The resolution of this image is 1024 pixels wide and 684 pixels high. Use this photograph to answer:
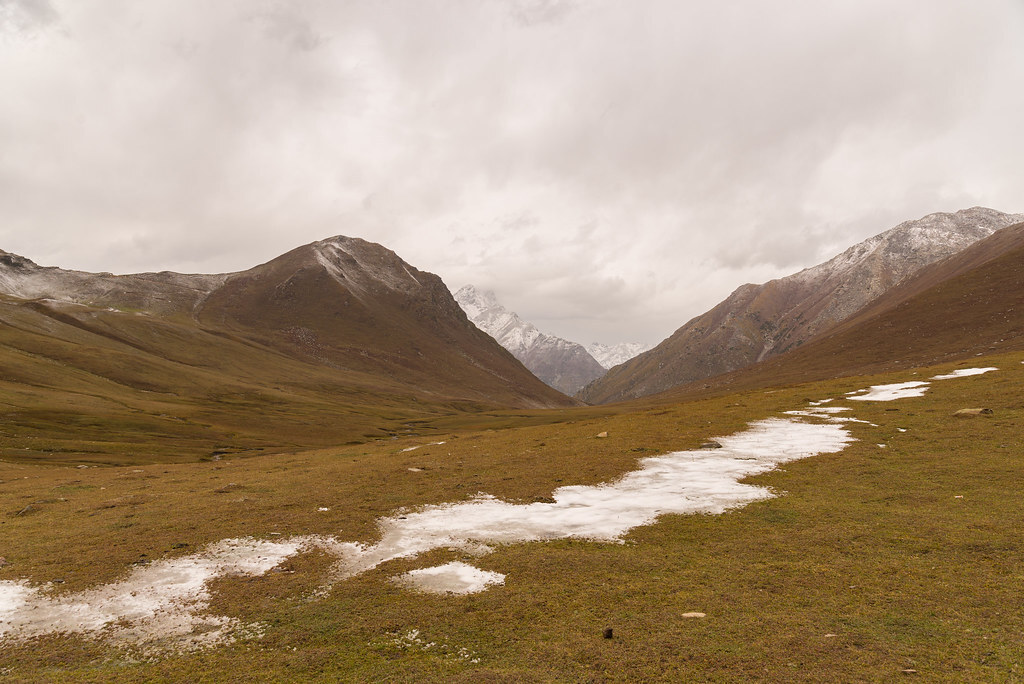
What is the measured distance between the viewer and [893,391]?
163 ft

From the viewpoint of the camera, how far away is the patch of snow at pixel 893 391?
46406mm

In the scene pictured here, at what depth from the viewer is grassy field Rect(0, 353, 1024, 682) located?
32.7 feet

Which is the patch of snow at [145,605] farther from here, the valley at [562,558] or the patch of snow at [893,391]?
the patch of snow at [893,391]

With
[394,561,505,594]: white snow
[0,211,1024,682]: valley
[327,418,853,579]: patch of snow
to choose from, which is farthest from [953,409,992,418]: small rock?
[394,561,505,594]: white snow

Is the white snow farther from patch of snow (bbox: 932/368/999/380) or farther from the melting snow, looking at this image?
patch of snow (bbox: 932/368/999/380)

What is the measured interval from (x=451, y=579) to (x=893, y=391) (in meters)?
54.3

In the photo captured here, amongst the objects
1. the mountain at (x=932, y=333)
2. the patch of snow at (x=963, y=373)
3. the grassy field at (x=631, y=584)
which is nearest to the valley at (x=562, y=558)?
the grassy field at (x=631, y=584)

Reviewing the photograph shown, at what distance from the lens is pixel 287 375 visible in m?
188

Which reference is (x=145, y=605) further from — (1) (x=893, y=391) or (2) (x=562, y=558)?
(1) (x=893, y=391)

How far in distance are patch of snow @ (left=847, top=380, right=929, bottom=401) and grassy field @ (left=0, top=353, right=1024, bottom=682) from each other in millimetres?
18840

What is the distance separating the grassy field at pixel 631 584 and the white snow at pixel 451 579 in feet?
1.68

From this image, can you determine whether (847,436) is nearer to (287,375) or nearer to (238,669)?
(238,669)

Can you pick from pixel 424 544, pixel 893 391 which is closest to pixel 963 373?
pixel 893 391

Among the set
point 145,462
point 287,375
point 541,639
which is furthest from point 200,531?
point 287,375
